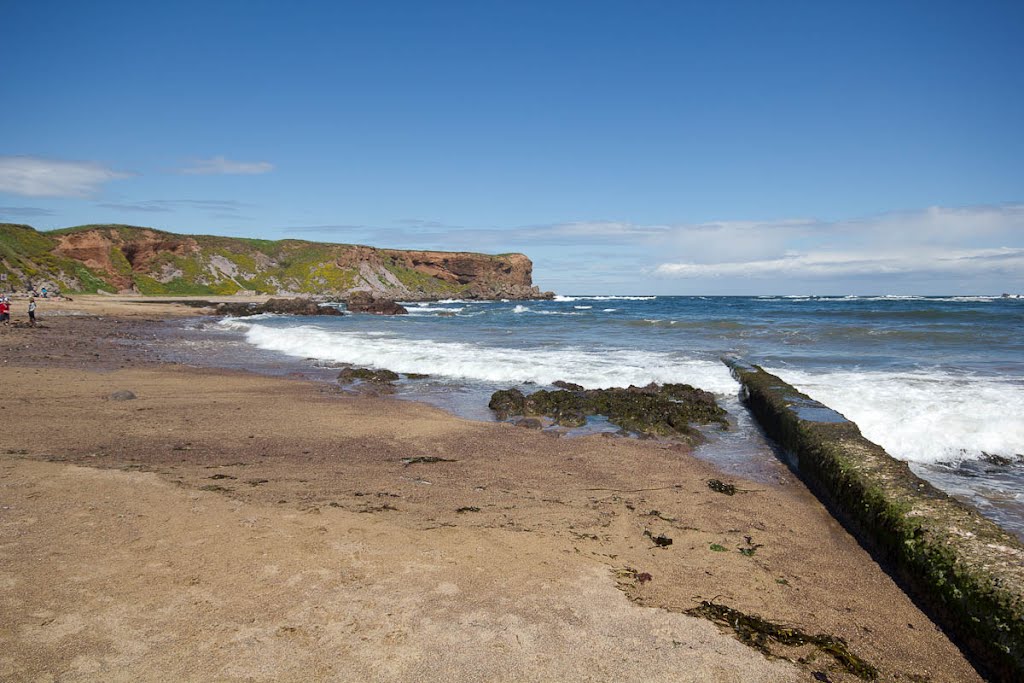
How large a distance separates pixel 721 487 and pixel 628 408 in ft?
11.9

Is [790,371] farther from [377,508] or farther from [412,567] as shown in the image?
[412,567]

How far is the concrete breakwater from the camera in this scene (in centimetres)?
329

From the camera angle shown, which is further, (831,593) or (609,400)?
(609,400)

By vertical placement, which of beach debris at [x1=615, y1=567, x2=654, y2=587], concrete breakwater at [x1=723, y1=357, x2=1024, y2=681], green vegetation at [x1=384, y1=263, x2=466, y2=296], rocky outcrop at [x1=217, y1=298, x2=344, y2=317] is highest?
green vegetation at [x1=384, y1=263, x2=466, y2=296]

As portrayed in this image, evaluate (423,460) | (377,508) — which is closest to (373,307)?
(423,460)

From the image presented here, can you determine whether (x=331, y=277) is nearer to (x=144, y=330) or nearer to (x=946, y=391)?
(x=144, y=330)

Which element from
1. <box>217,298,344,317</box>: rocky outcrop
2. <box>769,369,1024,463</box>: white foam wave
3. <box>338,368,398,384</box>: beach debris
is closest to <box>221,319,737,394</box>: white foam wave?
<box>338,368,398,384</box>: beach debris

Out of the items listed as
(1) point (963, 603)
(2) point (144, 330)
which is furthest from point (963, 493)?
(2) point (144, 330)

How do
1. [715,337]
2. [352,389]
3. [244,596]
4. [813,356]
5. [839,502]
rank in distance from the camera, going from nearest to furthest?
1. [244,596]
2. [839,502]
3. [352,389]
4. [813,356]
5. [715,337]

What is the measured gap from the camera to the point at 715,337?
2406 centimetres

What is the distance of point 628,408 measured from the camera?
965cm

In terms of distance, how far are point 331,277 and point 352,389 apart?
75.3 m

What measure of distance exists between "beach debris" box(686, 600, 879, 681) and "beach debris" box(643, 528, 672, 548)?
2.93ft

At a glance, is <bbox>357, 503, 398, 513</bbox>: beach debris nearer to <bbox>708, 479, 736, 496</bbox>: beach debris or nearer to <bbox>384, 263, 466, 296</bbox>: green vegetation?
<bbox>708, 479, 736, 496</bbox>: beach debris
